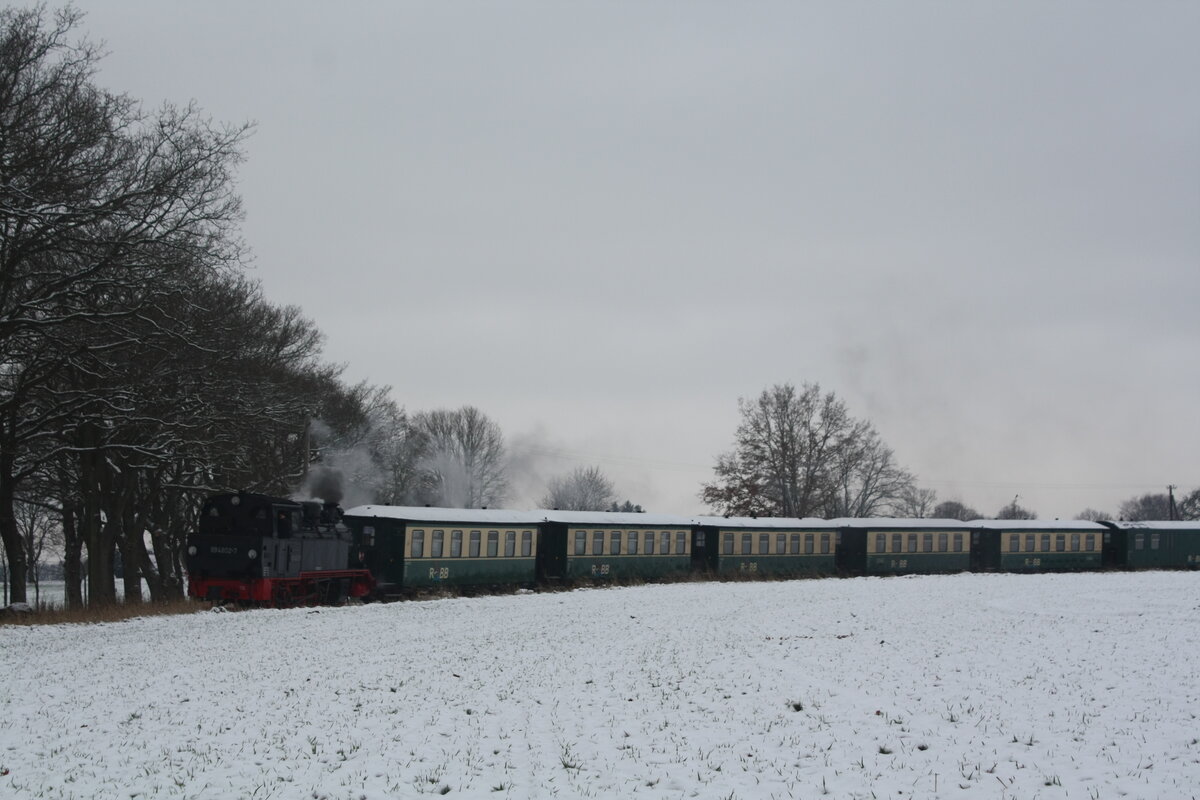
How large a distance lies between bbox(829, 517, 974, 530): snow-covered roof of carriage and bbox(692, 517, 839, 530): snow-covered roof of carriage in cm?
103

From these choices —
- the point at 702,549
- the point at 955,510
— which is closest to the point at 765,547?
the point at 702,549

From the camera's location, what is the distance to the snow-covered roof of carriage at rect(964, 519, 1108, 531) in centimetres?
4991

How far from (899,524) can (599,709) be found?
123ft

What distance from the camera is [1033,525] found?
50.9 m

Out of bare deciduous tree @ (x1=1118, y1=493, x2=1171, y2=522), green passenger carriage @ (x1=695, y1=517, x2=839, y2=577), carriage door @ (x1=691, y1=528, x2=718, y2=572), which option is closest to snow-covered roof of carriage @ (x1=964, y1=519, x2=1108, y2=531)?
green passenger carriage @ (x1=695, y1=517, x2=839, y2=577)

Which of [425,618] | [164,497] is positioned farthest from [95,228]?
[164,497]

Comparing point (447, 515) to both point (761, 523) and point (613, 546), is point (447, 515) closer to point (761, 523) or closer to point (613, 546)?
point (613, 546)

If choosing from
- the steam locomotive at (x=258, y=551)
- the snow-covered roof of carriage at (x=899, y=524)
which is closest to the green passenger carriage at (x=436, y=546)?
the steam locomotive at (x=258, y=551)

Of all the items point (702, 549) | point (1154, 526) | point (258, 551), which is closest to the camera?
point (258, 551)

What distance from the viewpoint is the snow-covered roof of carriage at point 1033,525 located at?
164 feet

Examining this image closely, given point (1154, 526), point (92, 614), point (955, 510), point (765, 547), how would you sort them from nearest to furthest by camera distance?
point (92, 614), point (765, 547), point (1154, 526), point (955, 510)

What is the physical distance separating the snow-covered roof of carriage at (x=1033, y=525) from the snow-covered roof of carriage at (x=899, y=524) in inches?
33.2

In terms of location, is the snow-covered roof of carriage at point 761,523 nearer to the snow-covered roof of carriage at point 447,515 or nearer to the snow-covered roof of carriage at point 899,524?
the snow-covered roof of carriage at point 899,524

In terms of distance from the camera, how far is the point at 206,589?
85.5 feet
